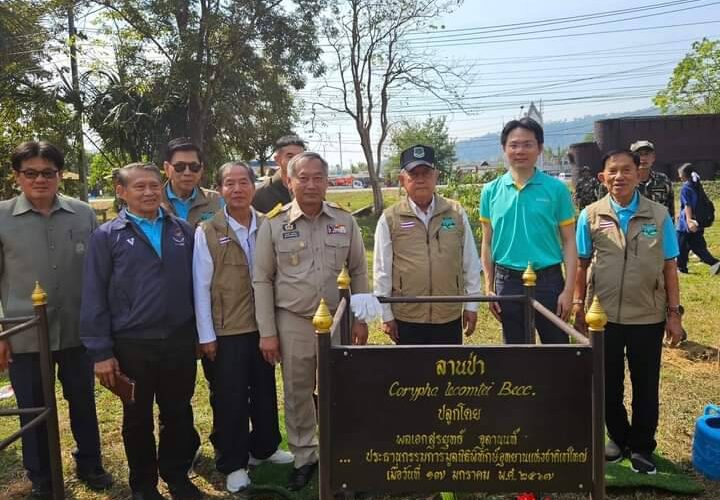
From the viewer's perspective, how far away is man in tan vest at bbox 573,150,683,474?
3.27 metres

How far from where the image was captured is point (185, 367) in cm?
318

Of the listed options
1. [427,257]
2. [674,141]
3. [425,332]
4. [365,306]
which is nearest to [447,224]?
[427,257]

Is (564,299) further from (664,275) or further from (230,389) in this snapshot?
(230,389)

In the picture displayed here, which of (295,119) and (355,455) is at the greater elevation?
(295,119)

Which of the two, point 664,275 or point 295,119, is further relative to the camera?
point 295,119

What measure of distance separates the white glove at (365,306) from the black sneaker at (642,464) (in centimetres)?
173

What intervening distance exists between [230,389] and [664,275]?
2.47 meters

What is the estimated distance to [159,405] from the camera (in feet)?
10.6

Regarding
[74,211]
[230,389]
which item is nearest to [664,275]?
[230,389]

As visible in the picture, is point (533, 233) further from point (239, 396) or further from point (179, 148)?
point (179, 148)

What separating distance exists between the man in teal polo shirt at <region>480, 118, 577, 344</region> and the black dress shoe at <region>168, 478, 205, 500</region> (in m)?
1.95

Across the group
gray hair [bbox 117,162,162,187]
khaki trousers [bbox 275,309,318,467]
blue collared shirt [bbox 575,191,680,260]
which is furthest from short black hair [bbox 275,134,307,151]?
blue collared shirt [bbox 575,191,680,260]

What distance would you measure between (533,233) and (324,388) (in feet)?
5.89

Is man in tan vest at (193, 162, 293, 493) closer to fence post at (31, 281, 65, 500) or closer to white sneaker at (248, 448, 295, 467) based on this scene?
white sneaker at (248, 448, 295, 467)
